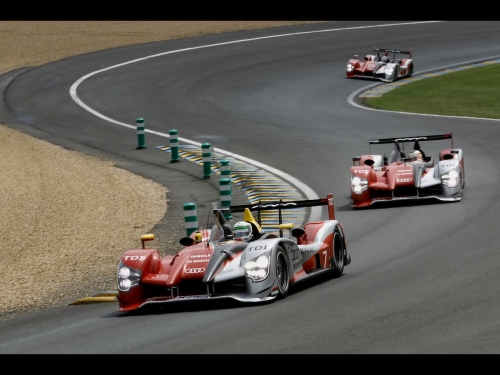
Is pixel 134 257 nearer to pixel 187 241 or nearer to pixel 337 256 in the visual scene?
pixel 187 241

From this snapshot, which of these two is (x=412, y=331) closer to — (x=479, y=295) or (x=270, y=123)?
(x=479, y=295)

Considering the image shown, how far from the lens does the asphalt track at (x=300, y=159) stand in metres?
10.5

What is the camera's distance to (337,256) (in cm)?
1433

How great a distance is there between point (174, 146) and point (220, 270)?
45.3 ft

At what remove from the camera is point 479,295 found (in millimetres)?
11430

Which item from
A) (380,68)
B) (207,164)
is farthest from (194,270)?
(380,68)

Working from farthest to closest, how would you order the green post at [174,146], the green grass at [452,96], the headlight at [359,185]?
1. the green grass at [452,96]
2. the green post at [174,146]
3. the headlight at [359,185]

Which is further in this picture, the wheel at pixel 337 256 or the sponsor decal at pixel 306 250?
the wheel at pixel 337 256

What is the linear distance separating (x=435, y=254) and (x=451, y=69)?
94.3 ft

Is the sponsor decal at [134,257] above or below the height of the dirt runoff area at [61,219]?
above

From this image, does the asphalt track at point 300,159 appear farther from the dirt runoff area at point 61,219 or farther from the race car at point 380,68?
the dirt runoff area at point 61,219

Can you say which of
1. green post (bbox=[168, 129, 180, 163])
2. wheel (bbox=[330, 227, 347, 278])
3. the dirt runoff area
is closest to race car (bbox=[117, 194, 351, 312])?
wheel (bbox=[330, 227, 347, 278])

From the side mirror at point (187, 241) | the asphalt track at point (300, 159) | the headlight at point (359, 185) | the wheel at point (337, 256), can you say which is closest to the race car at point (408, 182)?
the headlight at point (359, 185)

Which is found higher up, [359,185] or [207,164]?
[359,185]
